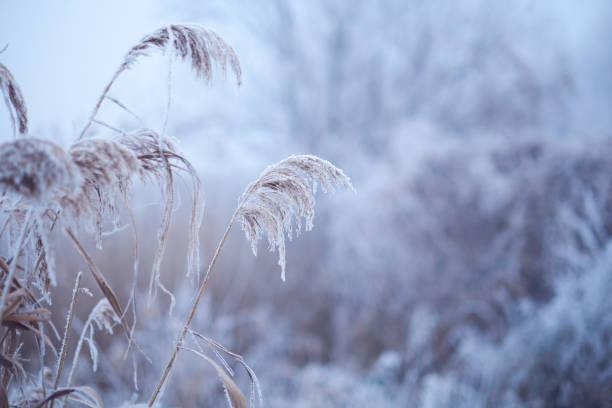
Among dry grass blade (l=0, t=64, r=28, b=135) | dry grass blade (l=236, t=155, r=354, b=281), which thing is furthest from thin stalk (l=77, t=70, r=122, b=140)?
dry grass blade (l=236, t=155, r=354, b=281)

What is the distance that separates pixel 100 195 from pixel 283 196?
42cm

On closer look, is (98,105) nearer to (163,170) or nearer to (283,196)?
(163,170)

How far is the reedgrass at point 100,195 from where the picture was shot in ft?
2.18

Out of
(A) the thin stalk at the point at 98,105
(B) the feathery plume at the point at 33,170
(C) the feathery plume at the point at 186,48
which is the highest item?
(C) the feathery plume at the point at 186,48

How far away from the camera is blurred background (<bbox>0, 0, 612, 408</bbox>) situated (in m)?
2.80

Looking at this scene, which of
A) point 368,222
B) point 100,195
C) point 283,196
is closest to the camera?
point 100,195

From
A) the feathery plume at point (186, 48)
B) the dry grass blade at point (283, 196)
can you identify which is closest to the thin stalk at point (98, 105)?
the feathery plume at point (186, 48)

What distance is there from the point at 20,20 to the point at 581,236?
→ 194 inches

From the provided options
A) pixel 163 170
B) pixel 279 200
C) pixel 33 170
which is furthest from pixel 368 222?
pixel 33 170

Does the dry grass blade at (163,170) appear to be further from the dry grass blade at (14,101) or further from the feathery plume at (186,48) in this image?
the dry grass blade at (14,101)

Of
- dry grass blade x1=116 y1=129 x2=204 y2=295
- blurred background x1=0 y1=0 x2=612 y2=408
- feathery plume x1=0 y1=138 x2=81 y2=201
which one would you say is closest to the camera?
feathery plume x1=0 y1=138 x2=81 y2=201

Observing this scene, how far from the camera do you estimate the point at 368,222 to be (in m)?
4.96

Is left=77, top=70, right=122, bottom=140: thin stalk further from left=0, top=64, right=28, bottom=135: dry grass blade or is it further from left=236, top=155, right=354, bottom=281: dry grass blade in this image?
left=236, top=155, right=354, bottom=281: dry grass blade

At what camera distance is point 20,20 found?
2.33 metres
